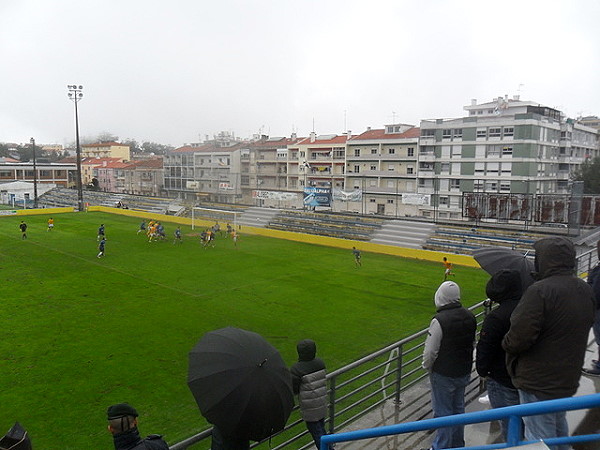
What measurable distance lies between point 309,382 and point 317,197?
3428 centimetres

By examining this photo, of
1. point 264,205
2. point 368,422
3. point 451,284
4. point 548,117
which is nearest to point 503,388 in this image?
point 451,284

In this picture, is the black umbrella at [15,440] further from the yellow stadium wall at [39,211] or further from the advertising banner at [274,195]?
the yellow stadium wall at [39,211]

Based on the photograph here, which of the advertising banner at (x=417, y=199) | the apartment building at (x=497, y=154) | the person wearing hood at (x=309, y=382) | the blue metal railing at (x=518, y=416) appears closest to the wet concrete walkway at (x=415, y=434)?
the person wearing hood at (x=309, y=382)

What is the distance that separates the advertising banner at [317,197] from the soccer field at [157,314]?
399 inches

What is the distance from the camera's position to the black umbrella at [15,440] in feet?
11.2

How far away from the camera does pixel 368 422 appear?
5.98m

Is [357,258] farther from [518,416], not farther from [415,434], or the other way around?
[518,416]

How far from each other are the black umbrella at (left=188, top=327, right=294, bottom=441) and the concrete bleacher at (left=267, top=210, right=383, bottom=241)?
93.7ft

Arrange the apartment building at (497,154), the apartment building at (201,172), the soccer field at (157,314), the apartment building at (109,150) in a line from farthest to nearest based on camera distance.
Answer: the apartment building at (109,150)
the apartment building at (201,172)
the apartment building at (497,154)
the soccer field at (157,314)

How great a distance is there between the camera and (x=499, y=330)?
4.12 meters

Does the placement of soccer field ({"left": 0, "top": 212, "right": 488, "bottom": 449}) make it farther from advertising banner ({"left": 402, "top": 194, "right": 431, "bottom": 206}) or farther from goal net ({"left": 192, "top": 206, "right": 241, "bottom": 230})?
goal net ({"left": 192, "top": 206, "right": 241, "bottom": 230})

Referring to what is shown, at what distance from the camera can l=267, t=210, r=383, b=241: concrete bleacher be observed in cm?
3341

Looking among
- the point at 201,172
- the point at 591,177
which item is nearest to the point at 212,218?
the point at 201,172

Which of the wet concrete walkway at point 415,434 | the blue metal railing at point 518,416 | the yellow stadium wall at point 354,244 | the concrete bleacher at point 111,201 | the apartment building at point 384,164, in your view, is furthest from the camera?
the apartment building at point 384,164
